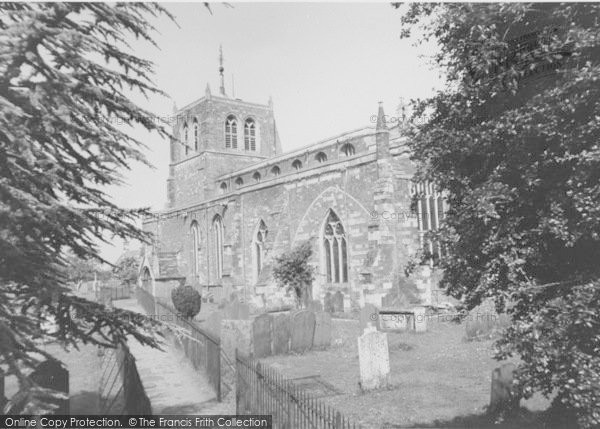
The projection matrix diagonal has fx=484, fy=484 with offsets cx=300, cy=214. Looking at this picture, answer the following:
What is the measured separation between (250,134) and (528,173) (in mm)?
39137

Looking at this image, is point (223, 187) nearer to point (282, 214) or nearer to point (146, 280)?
point (146, 280)

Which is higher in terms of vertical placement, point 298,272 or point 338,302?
point 298,272

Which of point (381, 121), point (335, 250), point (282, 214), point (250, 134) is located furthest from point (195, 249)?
point (381, 121)

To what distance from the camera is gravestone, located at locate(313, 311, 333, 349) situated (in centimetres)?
1449

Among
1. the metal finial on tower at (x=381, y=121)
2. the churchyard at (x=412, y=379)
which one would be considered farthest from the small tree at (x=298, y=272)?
the churchyard at (x=412, y=379)

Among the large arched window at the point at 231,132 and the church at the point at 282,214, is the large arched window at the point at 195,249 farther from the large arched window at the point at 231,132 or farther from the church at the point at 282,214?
the large arched window at the point at 231,132

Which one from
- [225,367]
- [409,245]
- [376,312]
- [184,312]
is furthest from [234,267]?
[225,367]

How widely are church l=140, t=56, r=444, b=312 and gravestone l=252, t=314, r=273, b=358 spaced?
4502 millimetres

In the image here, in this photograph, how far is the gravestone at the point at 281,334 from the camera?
13672 millimetres

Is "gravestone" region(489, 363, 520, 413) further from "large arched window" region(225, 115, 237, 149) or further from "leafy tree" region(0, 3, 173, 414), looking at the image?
"large arched window" region(225, 115, 237, 149)

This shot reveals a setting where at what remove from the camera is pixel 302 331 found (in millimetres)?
14164

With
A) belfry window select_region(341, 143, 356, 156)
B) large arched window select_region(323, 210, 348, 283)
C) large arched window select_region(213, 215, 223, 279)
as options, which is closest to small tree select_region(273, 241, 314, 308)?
large arched window select_region(323, 210, 348, 283)

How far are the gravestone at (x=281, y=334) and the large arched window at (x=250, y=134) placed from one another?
30016mm

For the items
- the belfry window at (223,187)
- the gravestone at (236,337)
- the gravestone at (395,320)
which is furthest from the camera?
the belfry window at (223,187)
